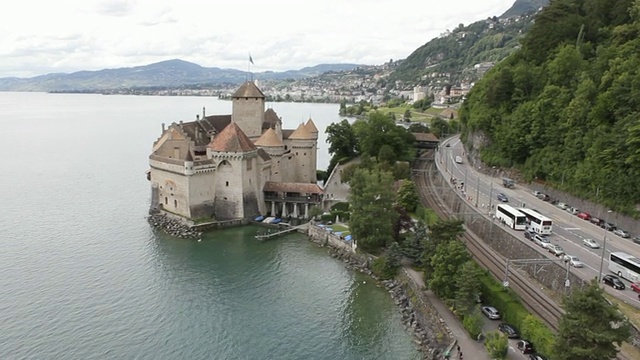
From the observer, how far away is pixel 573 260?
25359 mm

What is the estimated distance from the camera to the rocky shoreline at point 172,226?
41.3m

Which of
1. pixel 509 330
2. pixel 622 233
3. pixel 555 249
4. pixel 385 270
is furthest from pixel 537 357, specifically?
pixel 622 233

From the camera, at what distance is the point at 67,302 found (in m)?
29.1

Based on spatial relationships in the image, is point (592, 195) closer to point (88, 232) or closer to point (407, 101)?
point (88, 232)

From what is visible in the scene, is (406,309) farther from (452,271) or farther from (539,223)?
(539,223)

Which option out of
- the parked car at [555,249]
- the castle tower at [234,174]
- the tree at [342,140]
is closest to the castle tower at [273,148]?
the castle tower at [234,174]

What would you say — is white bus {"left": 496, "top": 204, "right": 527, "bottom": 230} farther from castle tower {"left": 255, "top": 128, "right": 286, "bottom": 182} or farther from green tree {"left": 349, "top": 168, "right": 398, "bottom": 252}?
castle tower {"left": 255, "top": 128, "right": 286, "bottom": 182}

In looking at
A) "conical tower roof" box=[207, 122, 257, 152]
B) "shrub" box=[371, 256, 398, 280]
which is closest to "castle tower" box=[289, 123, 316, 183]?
"conical tower roof" box=[207, 122, 257, 152]

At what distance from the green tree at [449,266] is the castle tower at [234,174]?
22.2 meters

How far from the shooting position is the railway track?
23.0 m

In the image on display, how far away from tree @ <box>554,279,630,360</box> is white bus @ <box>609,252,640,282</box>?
6.44 metres

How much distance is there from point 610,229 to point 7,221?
169 ft

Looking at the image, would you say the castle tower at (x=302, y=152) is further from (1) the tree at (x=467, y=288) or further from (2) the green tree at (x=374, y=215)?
(1) the tree at (x=467, y=288)

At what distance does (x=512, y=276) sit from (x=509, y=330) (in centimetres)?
536
